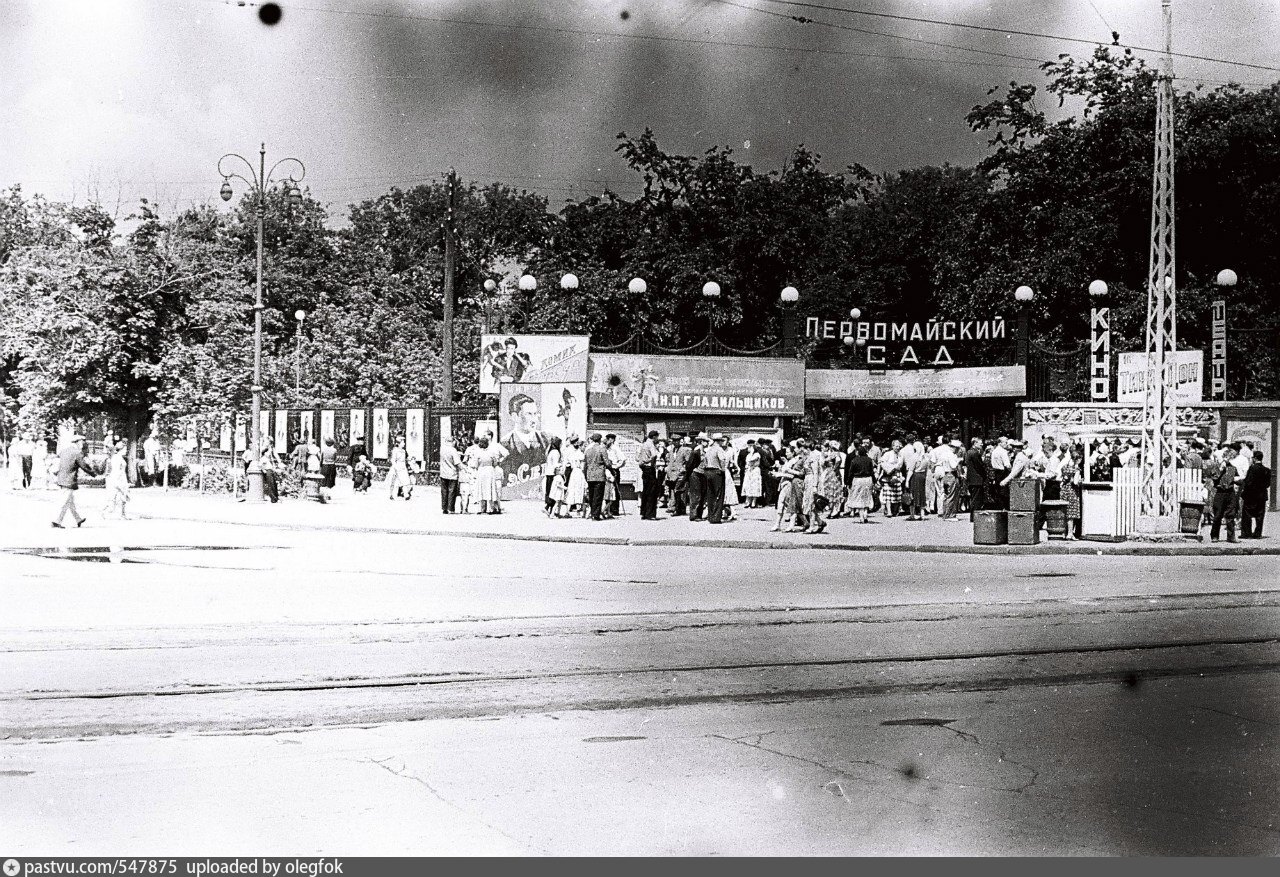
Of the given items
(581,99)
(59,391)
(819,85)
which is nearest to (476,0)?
(581,99)

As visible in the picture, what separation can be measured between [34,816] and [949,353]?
1213 inches

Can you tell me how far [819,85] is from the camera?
18.2m

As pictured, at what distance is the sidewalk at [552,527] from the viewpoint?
63.3ft

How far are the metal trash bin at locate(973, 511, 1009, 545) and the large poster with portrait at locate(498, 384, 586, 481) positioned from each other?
39.3 ft

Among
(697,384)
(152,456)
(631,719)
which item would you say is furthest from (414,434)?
(631,719)

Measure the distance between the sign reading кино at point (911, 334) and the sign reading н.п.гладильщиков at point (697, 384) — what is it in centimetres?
293

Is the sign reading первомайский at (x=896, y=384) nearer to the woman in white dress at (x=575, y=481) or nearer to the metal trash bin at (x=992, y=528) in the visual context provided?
the woman in white dress at (x=575, y=481)

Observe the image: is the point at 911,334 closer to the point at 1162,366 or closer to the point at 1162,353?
the point at 1162,353

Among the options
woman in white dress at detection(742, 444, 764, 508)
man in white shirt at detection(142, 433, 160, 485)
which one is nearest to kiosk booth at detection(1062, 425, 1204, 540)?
woman in white dress at detection(742, 444, 764, 508)

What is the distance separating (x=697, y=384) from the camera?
3105cm

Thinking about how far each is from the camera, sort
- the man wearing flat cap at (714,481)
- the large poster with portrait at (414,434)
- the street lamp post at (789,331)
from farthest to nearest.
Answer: the large poster with portrait at (414,434), the street lamp post at (789,331), the man wearing flat cap at (714,481)

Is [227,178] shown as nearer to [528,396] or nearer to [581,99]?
[528,396]

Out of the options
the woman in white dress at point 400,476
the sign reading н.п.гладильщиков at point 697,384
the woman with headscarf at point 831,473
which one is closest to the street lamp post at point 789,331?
the sign reading н.п.гладильщиков at point 697,384

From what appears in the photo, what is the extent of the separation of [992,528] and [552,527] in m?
7.38
